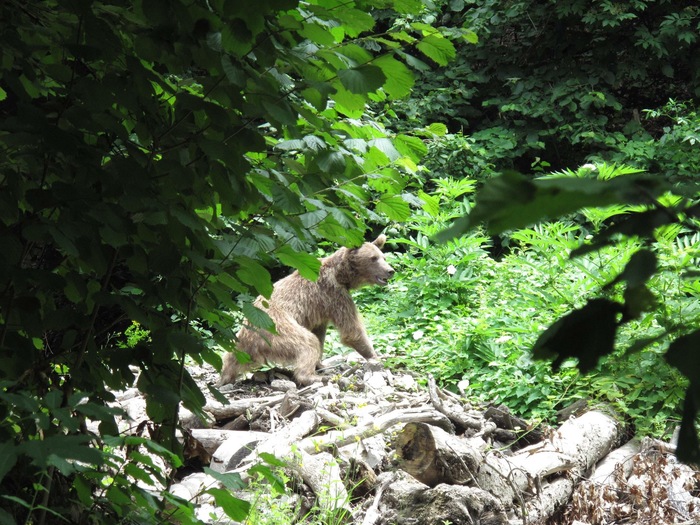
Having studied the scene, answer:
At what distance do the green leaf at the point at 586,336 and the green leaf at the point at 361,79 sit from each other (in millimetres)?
1216

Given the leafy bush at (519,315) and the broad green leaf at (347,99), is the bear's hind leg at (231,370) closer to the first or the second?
the leafy bush at (519,315)

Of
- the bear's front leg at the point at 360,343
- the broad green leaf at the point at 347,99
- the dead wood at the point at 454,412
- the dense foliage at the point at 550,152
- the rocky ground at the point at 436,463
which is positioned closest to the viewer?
the broad green leaf at the point at 347,99

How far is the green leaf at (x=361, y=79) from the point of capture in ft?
5.87

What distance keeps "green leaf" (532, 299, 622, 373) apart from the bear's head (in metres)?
7.23

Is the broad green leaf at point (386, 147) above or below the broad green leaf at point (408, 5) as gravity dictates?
below

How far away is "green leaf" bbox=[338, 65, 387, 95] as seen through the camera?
70.4 inches

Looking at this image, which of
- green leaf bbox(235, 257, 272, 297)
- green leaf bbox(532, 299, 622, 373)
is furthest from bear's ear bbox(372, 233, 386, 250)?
green leaf bbox(532, 299, 622, 373)

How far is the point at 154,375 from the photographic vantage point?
2.08 m

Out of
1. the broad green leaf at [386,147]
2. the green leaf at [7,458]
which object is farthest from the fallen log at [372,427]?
the green leaf at [7,458]

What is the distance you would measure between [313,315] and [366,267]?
744mm

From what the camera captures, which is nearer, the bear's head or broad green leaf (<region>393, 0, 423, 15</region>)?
broad green leaf (<region>393, 0, 423, 15</region>)

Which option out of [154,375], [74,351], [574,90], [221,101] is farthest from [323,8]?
[574,90]

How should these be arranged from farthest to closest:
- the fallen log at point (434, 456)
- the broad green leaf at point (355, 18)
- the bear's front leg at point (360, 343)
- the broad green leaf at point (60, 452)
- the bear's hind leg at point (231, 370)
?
the bear's front leg at point (360, 343) < the bear's hind leg at point (231, 370) < the fallen log at point (434, 456) < the broad green leaf at point (355, 18) < the broad green leaf at point (60, 452)

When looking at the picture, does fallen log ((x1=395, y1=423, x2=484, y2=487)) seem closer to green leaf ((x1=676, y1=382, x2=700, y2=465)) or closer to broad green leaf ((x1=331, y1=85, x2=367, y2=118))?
broad green leaf ((x1=331, y1=85, x2=367, y2=118))
